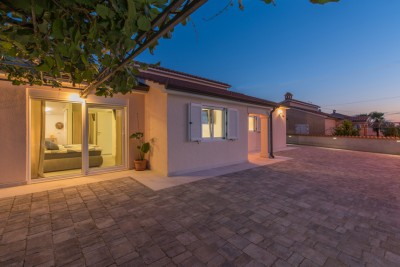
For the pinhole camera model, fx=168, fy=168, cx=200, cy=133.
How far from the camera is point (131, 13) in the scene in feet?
3.33

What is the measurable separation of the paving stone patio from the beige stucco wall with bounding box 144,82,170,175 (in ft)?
4.16

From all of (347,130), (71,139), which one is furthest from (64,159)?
(347,130)

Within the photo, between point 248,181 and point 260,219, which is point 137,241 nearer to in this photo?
point 260,219

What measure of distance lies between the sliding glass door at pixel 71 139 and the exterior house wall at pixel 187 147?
1958 millimetres

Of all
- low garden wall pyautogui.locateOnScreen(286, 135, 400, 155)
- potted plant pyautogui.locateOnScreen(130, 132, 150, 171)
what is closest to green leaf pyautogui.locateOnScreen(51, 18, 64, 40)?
potted plant pyautogui.locateOnScreen(130, 132, 150, 171)

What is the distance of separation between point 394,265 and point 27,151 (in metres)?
7.10

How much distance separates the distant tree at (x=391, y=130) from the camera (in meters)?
11.9

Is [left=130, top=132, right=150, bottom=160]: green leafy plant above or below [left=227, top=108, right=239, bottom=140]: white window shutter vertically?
below

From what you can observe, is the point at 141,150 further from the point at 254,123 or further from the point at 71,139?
the point at 254,123

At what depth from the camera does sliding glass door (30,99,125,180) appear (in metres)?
4.78

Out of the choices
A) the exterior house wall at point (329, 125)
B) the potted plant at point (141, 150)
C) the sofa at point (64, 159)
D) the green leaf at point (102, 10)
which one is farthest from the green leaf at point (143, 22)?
the exterior house wall at point (329, 125)

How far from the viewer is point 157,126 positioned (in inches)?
218

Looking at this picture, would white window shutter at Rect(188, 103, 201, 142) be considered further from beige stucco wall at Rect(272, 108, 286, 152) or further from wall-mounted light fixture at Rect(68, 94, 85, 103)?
beige stucco wall at Rect(272, 108, 286, 152)

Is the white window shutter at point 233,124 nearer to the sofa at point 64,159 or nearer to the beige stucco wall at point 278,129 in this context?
the beige stucco wall at point 278,129
